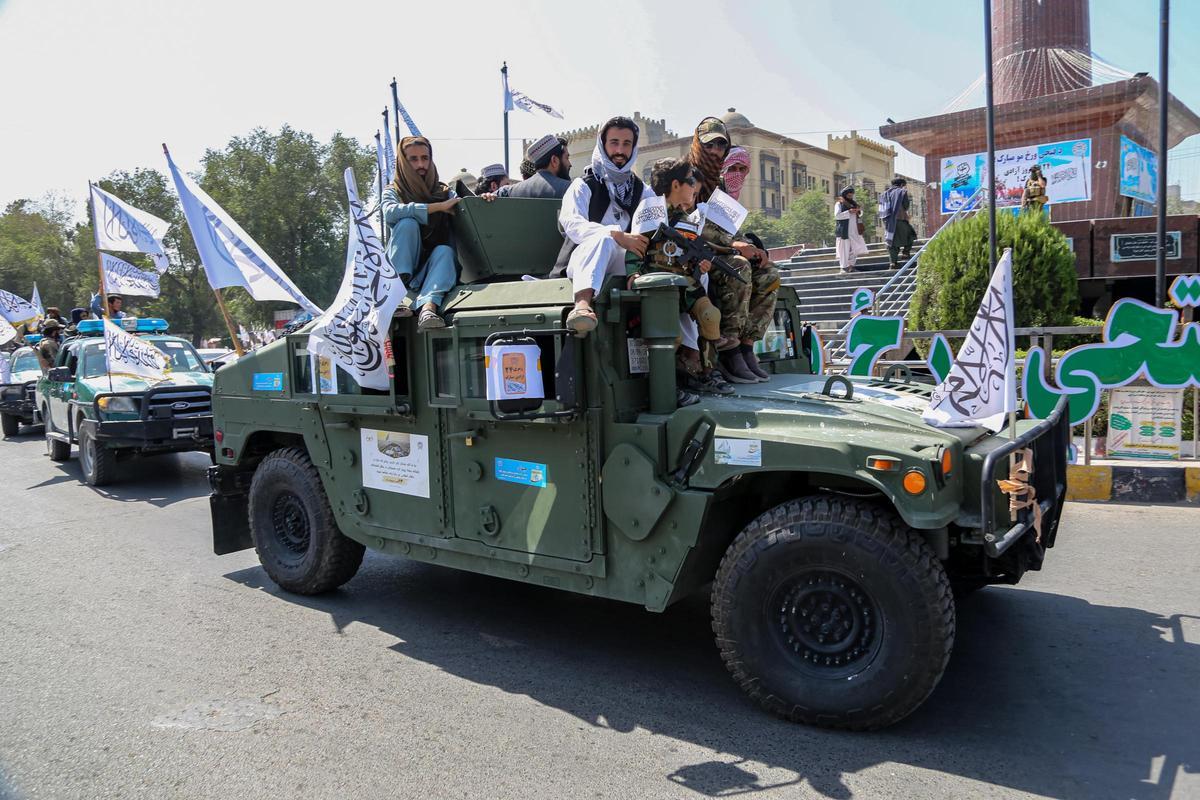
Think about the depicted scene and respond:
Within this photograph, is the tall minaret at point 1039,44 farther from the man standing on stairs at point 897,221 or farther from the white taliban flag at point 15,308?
the white taliban flag at point 15,308

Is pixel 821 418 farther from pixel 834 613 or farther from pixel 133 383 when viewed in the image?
pixel 133 383

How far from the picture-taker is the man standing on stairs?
1775 cm

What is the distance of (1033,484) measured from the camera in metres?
4.35

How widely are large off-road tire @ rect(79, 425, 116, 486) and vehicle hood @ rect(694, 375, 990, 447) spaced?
361 inches

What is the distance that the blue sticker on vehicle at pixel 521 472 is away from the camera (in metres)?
4.59

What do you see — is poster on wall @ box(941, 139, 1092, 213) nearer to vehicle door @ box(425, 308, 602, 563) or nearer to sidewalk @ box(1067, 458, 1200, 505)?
sidewalk @ box(1067, 458, 1200, 505)

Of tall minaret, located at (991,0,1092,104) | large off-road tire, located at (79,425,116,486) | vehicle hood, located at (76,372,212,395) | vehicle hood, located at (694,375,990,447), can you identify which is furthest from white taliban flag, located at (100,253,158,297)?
tall minaret, located at (991,0,1092,104)

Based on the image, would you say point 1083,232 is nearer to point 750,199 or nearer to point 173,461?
point 173,461

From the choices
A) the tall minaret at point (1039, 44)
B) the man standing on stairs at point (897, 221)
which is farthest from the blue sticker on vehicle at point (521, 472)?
the tall minaret at point (1039, 44)

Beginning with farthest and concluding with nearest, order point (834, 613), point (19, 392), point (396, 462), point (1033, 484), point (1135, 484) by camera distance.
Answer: point (19, 392)
point (1135, 484)
point (396, 462)
point (1033, 484)
point (834, 613)

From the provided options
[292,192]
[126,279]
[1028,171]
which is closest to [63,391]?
[126,279]

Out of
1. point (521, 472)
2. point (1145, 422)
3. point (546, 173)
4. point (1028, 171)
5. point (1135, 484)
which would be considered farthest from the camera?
point (1028, 171)

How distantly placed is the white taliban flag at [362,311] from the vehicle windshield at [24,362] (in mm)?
15372

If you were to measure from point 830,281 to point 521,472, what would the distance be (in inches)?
669
